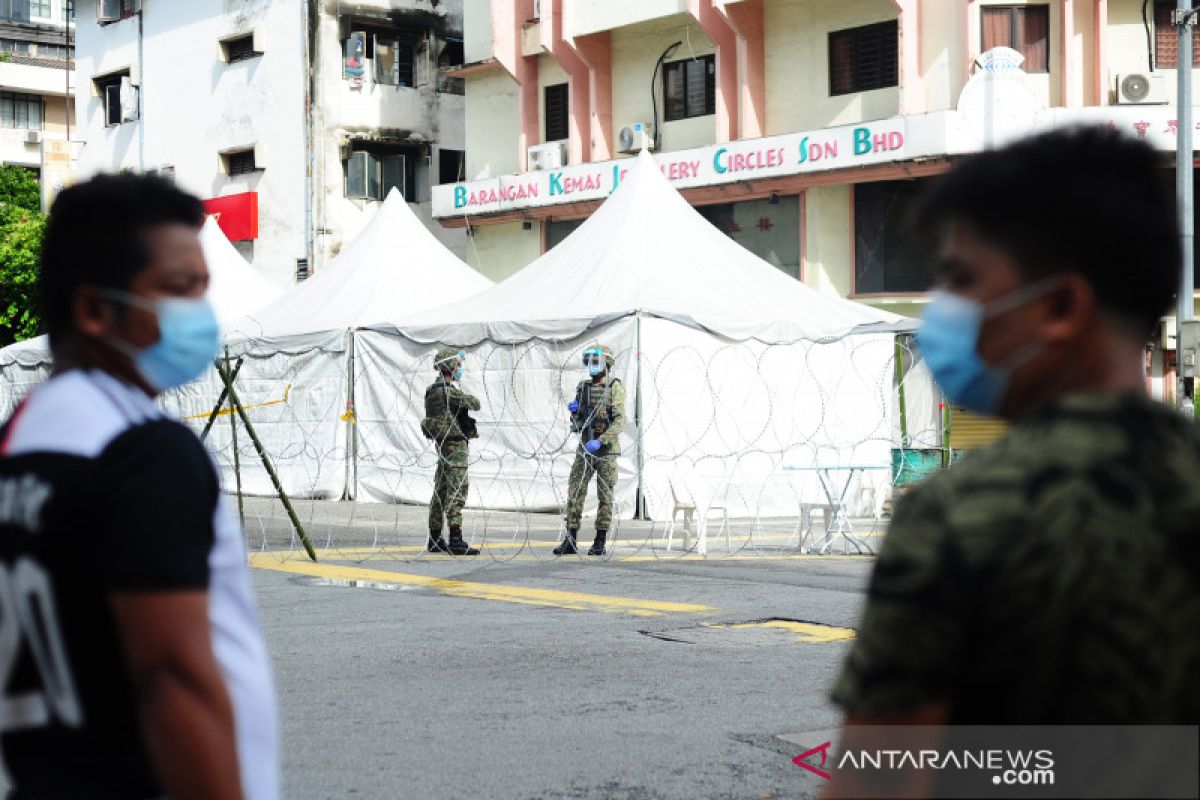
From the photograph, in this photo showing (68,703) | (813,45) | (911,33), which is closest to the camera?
(68,703)

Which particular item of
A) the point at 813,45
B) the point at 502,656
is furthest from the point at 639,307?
the point at 813,45

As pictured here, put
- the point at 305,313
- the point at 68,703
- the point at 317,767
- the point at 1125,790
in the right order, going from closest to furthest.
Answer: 1. the point at 1125,790
2. the point at 68,703
3. the point at 317,767
4. the point at 305,313

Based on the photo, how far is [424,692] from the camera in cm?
805

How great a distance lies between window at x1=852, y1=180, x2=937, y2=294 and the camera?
28.3 m

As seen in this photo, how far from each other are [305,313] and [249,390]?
1.70 meters

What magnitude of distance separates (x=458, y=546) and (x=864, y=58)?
15912 millimetres

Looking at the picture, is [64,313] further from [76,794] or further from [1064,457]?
[1064,457]

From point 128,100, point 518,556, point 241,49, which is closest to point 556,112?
point 241,49

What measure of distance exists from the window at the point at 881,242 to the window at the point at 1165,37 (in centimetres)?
410

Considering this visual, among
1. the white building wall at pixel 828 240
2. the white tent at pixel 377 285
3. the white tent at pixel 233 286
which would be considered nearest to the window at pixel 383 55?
the white tent at pixel 233 286

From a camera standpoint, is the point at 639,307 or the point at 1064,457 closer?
the point at 1064,457

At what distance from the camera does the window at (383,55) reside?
38.6 meters

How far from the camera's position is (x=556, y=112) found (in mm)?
34250

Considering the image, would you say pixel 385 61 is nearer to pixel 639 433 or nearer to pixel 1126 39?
pixel 1126 39
